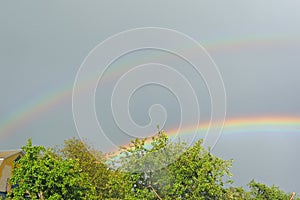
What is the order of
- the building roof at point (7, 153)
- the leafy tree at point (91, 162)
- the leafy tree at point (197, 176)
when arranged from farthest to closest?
1. the building roof at point (7, 153)
2. the leafy tree at point (91, 162)
3. the leafy tree at point (197, 176)

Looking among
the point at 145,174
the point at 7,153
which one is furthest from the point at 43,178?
the point at 7,153

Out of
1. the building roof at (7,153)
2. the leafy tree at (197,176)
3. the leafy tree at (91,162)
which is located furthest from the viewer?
the building roof at (7,153)

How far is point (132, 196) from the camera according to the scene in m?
27.1

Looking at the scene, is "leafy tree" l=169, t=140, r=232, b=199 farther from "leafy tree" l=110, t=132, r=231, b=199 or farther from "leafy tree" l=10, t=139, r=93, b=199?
"leafy tree" l=10, t=139, r=93, b=199

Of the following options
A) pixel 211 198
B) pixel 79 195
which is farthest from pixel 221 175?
pixel 79 195

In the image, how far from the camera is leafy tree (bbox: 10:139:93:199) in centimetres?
2666

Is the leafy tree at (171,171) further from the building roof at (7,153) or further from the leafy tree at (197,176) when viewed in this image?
the building roof at (7,153)

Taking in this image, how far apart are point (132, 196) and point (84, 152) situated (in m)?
26.0

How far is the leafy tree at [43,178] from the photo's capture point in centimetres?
2666

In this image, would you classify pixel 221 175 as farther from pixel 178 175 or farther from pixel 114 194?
pixel 114 194

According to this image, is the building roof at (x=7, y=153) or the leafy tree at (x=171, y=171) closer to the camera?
the leafy tree at (x=171, y=171)

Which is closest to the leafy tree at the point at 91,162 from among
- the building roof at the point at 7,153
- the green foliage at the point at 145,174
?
the building roof at the point at 7,153

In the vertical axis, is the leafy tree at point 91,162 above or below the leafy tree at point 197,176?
above

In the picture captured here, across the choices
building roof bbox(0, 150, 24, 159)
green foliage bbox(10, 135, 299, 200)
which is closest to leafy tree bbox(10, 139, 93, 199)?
green foliage bbox(10, 135, 299, 200)
